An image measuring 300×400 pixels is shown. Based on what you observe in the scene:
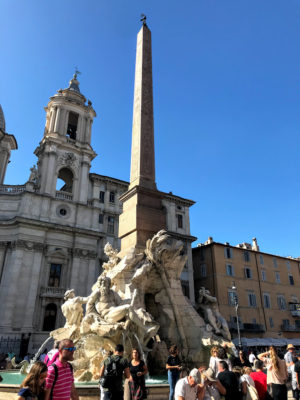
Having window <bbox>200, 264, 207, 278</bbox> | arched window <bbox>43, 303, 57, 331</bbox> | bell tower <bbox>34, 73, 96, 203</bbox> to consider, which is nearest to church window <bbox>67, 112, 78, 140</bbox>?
bell tower <bbox>34, 73, 96, 203</bbox>

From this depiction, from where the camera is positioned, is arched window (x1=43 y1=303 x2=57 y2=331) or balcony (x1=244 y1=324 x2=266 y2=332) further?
balcony (x1=244 y1=324 x2=266 y2=332)

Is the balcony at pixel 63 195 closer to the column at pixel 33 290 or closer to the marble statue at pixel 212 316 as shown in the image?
the column at pixel 33 290

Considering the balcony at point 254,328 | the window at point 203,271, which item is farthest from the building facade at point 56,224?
the balcony at point 254,328

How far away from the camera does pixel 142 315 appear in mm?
7582

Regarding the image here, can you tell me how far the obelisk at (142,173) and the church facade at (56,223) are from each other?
14.3 metres

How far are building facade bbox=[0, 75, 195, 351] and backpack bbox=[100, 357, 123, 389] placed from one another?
2001cm

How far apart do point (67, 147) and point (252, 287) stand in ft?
72.4

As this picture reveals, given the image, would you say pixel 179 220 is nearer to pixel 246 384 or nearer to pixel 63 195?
pixel 63 195

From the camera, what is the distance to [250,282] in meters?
31.0

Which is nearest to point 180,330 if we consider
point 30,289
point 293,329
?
point 30,289

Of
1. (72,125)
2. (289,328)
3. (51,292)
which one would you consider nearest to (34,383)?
(51,292)

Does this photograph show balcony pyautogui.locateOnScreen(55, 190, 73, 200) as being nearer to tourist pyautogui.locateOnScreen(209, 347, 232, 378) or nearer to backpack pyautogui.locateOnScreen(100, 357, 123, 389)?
tourist pyautogui.locateOnScreen(209, 347, 232, 378)

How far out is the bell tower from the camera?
93.8 ft

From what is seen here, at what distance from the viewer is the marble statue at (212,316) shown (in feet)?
30.8
